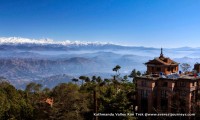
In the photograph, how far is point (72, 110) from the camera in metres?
48.7

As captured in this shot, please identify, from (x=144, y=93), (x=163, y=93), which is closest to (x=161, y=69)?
(x=144, y=93)

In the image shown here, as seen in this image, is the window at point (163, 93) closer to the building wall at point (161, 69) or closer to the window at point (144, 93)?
the window at point (144, 93)

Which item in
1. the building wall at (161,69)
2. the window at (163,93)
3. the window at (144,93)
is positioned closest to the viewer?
the window at (163,93)

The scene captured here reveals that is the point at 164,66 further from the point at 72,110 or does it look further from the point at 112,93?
the point at 72,110

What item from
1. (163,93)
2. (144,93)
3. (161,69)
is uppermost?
(161,69)

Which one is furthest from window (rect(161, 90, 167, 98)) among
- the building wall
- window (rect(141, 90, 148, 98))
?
the building wall

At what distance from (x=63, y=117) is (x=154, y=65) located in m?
21.5

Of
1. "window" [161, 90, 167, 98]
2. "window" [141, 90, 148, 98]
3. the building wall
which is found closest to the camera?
"window" [161, 90, 167, 98]

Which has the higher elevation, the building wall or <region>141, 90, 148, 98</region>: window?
the building wall

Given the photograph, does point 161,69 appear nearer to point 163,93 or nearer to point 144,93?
point 144,93

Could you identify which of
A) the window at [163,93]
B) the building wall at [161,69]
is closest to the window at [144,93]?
the window at [163,93]

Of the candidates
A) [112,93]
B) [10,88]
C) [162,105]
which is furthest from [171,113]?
[10,88]

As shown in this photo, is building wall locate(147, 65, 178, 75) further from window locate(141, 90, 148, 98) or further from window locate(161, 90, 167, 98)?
window locate(161, 90, 167, 98)

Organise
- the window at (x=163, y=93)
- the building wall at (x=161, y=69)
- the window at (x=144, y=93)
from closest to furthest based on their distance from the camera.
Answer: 1. the window at (x=163, y=93)
2. the window at (x=144, y=93)
3. the building wall at (x=161, y=69)
